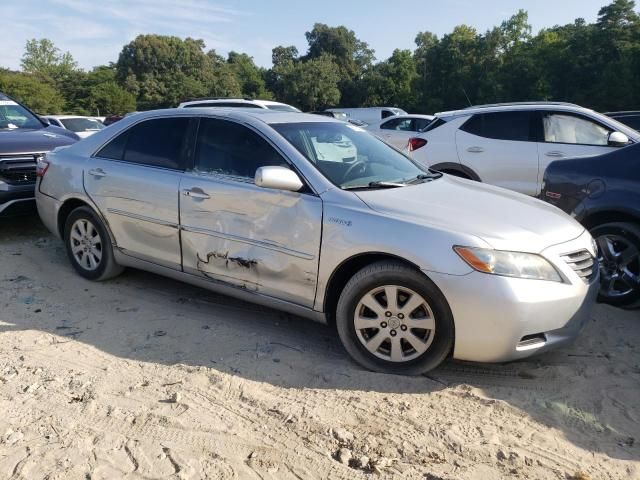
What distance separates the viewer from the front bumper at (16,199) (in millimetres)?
6168

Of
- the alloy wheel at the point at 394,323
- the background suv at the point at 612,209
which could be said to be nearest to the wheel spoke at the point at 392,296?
the alloy wheel at the point at 394,323

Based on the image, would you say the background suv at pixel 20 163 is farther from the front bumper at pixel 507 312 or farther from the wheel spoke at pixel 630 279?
the wheel spoke at pixel 630 279

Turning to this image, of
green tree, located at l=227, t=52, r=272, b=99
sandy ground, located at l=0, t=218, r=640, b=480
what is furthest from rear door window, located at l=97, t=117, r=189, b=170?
green tree, located at l=227, t=52, r=272, b=99

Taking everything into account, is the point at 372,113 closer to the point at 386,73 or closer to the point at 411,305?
the point at 411,305

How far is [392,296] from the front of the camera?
3.39 m

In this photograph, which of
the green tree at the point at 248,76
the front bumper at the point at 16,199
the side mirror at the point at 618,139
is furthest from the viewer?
the green tree at the point at 248,76

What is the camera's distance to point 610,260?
185 inches

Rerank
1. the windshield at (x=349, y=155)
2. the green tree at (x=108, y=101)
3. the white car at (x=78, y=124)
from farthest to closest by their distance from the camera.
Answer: the green tree at (x=108, y=101) < the white car at (x=78, y=124) < the windshield at (x=349, y=155)

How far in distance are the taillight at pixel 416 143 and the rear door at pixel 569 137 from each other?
1.64 metres

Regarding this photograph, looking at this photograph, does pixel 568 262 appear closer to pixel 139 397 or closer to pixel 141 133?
pixel 139 397

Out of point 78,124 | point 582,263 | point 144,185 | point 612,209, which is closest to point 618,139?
point 612,209

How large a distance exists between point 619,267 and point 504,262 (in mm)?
2062

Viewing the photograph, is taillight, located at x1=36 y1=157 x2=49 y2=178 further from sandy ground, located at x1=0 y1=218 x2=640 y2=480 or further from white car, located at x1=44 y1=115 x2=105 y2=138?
white car, located at x1=44 y1=115 x2=105 y2=138

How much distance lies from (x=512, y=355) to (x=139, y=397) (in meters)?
2.16
